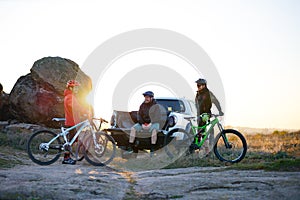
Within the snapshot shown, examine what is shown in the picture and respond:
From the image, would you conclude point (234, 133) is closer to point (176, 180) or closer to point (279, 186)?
point (176, 180)

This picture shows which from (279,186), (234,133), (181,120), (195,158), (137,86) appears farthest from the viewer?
(137,86)

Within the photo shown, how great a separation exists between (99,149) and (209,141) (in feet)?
10.1

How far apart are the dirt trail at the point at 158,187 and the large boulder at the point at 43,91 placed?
12.4m

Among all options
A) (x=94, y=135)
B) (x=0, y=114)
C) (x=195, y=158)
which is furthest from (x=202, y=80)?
(x=0, y=114)

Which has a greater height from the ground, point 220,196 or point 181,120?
point 181,120

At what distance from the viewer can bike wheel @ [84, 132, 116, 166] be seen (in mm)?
9812

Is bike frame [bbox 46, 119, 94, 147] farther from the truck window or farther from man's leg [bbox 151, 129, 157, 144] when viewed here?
the truck window

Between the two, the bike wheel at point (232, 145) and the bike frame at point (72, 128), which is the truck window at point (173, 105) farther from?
the bike frame at point (72, 128)

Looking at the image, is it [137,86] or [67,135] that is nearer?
[67,135]

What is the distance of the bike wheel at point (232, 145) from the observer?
30.6 ft

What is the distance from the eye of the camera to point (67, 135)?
1012cm

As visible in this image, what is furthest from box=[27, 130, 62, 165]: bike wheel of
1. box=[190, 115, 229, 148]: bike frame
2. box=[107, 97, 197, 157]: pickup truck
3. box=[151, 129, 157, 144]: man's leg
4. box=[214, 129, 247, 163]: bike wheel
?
box=[214, 129, 247, 163]: bike wheel

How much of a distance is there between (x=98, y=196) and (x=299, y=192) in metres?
2.71

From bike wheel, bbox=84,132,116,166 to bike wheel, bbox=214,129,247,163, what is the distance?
2774 mm
